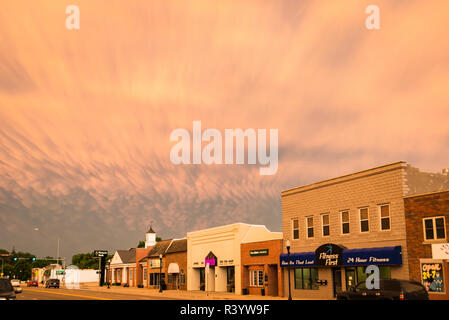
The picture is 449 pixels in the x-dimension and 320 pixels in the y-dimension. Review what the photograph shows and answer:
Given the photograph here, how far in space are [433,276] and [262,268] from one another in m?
19.2

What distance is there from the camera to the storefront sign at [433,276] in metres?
30.0

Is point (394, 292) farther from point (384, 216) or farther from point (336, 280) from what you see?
point (336, 280)

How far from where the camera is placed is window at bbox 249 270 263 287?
155 ft

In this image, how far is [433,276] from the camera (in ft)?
99.9

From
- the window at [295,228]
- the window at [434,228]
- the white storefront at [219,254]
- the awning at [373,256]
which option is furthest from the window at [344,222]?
the white storefront at [219,254]

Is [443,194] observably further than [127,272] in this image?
No

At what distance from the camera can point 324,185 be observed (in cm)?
4025

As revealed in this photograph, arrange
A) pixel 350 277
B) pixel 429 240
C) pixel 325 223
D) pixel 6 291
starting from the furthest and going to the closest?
pixel 325 223, pixel 350 277, pixel 429 240, pixel 6 291

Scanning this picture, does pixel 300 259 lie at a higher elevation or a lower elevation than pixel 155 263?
higher

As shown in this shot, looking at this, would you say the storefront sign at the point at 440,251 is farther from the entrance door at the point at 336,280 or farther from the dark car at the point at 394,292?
the entrance door at the point at 336,280

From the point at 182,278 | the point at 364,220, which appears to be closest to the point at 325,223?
the point at 364,220
